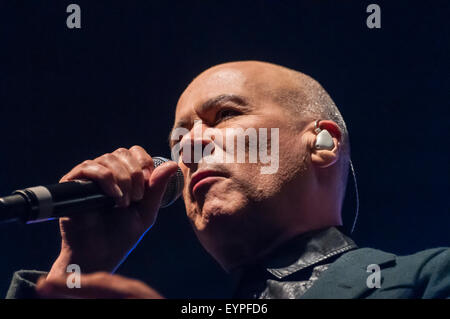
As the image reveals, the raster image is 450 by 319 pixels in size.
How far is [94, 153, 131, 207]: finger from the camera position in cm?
142

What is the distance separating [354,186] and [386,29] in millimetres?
713

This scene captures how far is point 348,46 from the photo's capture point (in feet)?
7.92

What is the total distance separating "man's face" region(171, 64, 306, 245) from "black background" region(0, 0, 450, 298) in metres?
0.70

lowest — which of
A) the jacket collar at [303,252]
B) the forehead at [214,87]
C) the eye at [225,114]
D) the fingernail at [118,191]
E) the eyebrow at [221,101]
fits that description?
the jacket collar at [303,252]

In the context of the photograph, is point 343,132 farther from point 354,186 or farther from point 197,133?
point 197,133

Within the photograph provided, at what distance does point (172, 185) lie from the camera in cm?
162

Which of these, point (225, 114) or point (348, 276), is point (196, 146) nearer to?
point (225, 114)

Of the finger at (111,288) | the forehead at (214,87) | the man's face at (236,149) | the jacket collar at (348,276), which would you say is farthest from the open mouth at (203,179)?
the finger at (111,288)

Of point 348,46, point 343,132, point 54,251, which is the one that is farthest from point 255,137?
point 54,251

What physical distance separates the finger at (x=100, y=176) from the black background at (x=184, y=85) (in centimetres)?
117

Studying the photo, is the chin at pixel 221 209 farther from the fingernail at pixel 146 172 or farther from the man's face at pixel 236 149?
the fingernail at pixel 146 172

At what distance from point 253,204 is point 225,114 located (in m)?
0.33

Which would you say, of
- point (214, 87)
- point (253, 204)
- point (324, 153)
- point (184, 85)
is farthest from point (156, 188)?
point (184, 85)

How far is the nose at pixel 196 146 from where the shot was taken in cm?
164
